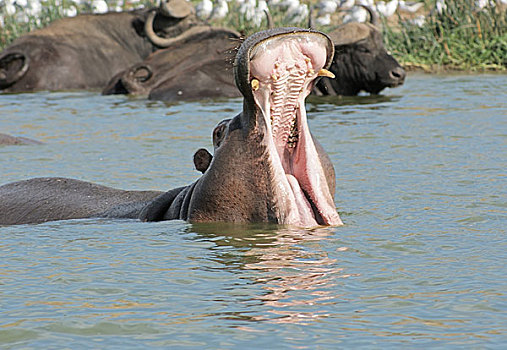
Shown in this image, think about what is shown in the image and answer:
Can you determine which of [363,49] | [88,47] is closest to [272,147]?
[363,49]

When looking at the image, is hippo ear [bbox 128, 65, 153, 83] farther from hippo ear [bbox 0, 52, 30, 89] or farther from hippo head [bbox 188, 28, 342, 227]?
hippo head [bbox 188, 28, 342, 227]

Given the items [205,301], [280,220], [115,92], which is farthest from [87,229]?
[115,92]

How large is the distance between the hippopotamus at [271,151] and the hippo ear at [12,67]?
460 inches

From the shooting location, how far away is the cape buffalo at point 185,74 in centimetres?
1416

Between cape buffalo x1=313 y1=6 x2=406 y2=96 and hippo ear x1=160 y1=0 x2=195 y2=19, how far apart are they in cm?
377

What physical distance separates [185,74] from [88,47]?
3205mm

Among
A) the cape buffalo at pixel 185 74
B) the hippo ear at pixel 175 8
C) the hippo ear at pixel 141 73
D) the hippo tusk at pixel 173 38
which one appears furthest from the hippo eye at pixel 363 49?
the hippo ear at pixel 175 8

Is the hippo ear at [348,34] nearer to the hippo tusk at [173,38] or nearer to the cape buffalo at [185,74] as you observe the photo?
the cape buffalo at [185,74]

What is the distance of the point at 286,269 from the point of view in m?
4.20

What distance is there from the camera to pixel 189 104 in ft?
44.2

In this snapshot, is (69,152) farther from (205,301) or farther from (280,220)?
(205,301)

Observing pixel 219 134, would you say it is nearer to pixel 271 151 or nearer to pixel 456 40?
pixel 271 151

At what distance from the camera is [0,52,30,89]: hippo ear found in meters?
16.2

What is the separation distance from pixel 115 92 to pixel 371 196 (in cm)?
965
